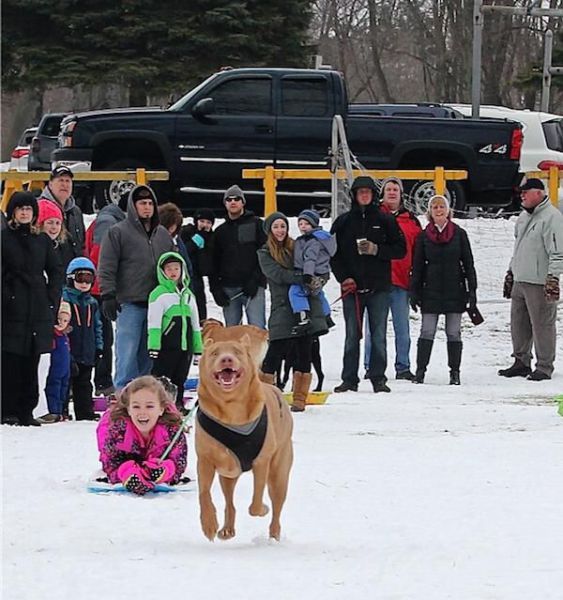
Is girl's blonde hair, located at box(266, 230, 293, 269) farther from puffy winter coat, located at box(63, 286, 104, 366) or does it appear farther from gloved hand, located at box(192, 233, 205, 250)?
Answer: gloved hand, located at box(192, 233, 205, 250)

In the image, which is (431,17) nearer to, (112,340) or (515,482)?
(112,340)

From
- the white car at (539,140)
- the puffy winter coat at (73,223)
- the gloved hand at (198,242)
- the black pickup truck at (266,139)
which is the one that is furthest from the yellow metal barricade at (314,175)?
the white car at (539,140)

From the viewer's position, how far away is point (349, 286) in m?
11.8

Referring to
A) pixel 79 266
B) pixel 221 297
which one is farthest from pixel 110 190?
pixel 79 266

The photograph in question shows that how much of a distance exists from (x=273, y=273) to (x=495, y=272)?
870 cm

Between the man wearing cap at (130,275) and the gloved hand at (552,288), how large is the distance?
4138 mm

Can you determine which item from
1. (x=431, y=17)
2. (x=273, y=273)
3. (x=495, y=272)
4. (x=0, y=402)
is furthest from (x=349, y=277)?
(x=431, y=17)

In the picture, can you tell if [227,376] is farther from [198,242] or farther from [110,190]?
[110,190]

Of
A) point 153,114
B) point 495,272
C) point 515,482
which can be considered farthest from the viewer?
point 495,272

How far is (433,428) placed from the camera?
31.3 feet

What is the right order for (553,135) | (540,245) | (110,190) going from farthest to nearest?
(553,135) → (110,190) → (540,245)

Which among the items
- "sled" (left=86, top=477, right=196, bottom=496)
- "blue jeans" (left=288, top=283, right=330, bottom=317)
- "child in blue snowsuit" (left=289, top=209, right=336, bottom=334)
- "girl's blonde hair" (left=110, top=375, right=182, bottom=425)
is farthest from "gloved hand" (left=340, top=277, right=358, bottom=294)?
"sled" (left=86, top=477, right=196, bottom=496)

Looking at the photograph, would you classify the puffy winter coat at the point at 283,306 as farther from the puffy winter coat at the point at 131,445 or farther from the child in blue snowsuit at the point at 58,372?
the puffy winter coat at the point at 131,445

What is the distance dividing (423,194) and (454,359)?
5537mm
